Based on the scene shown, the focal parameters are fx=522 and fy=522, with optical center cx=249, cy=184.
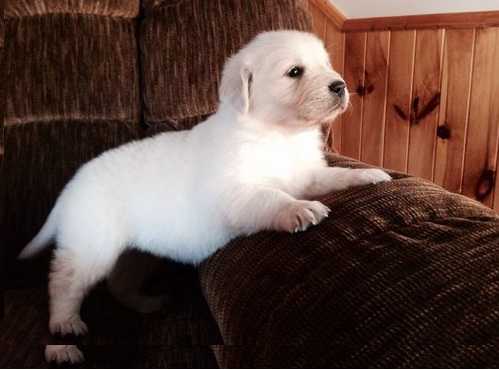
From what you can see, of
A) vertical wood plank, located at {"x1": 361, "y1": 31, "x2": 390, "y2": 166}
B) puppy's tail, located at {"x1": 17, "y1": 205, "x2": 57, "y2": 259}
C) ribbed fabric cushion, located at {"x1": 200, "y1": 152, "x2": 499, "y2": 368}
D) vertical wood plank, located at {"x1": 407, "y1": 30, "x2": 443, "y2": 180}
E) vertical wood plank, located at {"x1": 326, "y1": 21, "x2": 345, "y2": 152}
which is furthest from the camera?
vertical wood plank, located at {"x1": 326, "y1": 21, "x2": 345, "y2": 152}

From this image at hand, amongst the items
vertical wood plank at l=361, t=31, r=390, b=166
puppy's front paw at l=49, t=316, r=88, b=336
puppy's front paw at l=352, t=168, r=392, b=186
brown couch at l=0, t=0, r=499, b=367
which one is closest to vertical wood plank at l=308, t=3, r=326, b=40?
vertical wood plank at l=361, t=31, r=390, b=166

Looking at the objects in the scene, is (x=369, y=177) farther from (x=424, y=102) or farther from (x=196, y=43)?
(x=424, y=102)

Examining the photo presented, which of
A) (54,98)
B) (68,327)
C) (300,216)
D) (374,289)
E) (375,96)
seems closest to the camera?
(374,289)

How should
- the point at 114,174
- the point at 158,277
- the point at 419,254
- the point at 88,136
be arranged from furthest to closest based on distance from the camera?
the point at 88,136
the point at 158,277
the point at 114,174
the point at 419,254

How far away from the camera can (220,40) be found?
1.83m

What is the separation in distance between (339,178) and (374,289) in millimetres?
593

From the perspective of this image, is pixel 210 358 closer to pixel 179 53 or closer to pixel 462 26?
pixel 179 53

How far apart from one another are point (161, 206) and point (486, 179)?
1.40 m

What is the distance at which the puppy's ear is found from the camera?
4.62 ft

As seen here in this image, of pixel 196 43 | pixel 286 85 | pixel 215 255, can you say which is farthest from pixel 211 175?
pixel 196 43

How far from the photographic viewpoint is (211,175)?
1.38 m

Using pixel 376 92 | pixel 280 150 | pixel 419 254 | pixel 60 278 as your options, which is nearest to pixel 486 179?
pixel 376 92

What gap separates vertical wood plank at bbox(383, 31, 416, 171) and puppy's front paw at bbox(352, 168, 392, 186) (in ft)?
3.47

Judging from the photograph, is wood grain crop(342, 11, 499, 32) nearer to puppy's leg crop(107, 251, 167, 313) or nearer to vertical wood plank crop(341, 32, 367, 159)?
vertical wood plank crop(341, 32, 367, 159)
